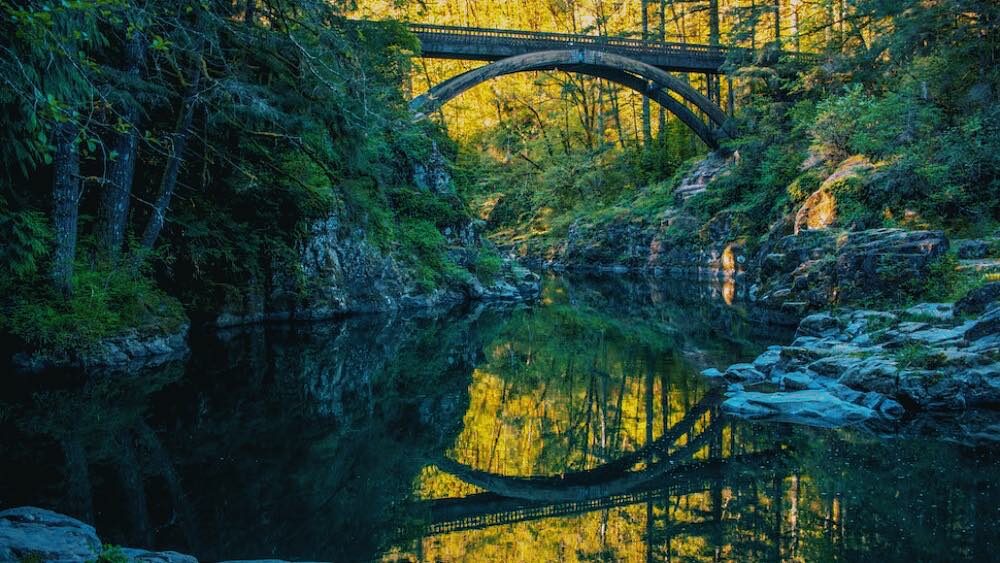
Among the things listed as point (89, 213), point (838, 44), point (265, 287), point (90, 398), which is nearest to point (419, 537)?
point (90, 398)

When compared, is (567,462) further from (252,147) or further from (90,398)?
(252,147)

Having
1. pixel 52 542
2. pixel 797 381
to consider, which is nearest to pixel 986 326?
pixel 797 381

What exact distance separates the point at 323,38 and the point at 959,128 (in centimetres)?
1393

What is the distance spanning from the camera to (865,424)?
246 inches

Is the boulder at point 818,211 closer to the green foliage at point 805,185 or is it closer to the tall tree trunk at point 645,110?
the green foliage at point 805,185

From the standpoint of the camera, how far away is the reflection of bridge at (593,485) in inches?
181

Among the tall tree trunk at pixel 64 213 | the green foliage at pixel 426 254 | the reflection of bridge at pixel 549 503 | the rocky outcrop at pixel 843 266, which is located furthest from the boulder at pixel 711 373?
the green foliage at pixel 426 254

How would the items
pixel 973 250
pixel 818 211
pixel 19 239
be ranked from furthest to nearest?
pixel 818 211 < pixel 973 250 < pixel 19 239

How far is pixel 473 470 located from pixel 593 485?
1054mm

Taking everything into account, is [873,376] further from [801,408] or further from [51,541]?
[51,541]

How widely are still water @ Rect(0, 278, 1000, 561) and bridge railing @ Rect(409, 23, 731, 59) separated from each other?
17.1m

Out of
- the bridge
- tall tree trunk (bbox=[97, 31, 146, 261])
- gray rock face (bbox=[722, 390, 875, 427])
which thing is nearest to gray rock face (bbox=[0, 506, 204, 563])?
gray rock face (bbox=[722, 390, 875, 427])

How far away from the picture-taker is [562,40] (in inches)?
1042

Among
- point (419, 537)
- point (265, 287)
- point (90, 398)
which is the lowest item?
point (419, 537)
